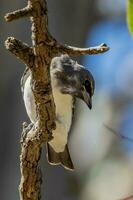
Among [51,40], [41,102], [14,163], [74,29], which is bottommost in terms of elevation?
[14,163]

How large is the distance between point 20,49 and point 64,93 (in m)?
1.25

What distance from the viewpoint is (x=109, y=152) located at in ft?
17.6

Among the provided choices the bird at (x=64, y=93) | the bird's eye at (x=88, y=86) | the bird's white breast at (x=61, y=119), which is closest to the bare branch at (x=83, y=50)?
the bird at (x=64, y=93)

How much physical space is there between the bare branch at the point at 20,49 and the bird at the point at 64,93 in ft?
3.14

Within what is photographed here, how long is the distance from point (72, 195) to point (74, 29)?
1.08 meters

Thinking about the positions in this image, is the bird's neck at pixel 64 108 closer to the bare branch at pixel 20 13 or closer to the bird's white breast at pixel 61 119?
the bird's white breast at pixel 61 119

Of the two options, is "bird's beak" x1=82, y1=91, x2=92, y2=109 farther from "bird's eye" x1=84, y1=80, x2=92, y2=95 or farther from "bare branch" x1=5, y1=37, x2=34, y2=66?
"bare branch" x1=5, y1=37, x2=34, y2=66

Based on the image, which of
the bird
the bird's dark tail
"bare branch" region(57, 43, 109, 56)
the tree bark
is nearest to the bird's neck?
the bird

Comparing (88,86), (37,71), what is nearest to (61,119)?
(88,86)

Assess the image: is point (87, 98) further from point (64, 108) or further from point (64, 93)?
point (64, 108)

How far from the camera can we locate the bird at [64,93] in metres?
2.54

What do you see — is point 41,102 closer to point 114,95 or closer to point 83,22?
point 83,22

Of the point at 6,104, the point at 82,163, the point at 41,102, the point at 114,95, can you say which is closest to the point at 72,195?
the point at 82,163

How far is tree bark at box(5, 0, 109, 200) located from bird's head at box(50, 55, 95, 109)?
89cm
